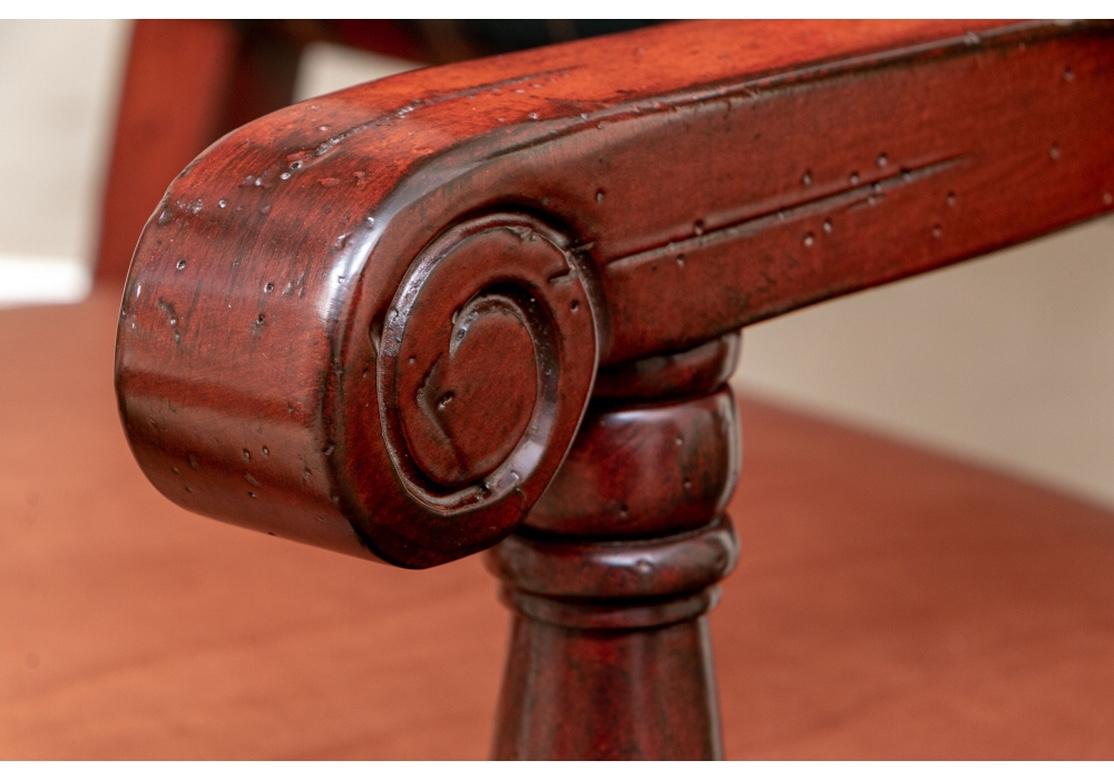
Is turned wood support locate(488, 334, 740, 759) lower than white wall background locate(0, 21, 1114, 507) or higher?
higher

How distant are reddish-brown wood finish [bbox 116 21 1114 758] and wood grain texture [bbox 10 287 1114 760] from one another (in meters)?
0.16

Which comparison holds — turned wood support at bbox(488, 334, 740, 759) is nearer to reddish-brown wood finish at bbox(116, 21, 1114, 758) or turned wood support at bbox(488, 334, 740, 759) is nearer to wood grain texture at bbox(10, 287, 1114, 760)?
reddish-brown wood finish at bbox(116, 21, 1114, 758)

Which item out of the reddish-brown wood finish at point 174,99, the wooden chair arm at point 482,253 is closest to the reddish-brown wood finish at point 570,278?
the wooden chair arm at point 482,253

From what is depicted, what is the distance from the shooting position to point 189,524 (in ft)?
2.10

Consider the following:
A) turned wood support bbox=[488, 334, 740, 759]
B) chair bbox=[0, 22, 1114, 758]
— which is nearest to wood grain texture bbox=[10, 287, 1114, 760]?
chair bbox=[0, 22, 1114, 758]

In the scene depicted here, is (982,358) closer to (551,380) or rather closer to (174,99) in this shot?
(174,99)

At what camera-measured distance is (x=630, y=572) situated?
1.05ft

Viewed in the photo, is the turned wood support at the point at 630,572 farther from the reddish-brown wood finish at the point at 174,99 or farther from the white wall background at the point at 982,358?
the reddish-brown wood finish at the point at 174,99

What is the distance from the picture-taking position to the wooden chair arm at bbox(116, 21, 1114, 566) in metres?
0.24

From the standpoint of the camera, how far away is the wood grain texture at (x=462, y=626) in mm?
479

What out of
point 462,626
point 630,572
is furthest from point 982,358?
point 630,572

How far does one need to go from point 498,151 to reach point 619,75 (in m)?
0.06

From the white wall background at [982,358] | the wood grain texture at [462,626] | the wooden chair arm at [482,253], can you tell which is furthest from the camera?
the white wall background at [982,358]

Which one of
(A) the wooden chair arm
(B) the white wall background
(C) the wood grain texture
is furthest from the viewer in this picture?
(B) the white wall background
